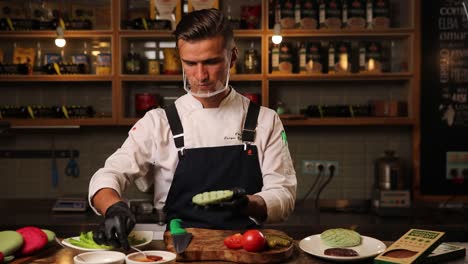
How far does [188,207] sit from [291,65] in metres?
2.33

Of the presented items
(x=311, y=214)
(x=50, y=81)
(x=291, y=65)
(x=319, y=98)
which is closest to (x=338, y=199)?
(x=311, y=214)

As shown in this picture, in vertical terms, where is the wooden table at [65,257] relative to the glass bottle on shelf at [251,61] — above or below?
below

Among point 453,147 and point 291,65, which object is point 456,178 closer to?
point 453,147

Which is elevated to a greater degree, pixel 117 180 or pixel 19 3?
pixel 19 3

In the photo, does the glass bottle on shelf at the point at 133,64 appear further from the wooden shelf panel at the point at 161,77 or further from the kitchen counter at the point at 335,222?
the kitchen counter at the point at 335,222

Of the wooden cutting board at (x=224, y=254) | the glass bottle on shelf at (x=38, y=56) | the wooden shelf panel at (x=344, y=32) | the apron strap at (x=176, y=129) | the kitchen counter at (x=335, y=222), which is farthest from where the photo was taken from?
the glass bottle on shelf at (x=38, y=56)

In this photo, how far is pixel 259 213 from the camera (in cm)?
209

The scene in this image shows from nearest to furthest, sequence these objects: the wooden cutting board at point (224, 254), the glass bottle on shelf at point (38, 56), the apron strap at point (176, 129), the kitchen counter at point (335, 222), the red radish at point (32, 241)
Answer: the wooden cutting board at point (224, 254), the red radish at point (32, 241), the apron strap at point (176, 129), the kitchen counter at point (335, 222), the glass bottle on shelf at point (38, 56)

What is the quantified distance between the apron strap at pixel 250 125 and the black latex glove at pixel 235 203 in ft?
1.56

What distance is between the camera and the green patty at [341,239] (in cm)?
194

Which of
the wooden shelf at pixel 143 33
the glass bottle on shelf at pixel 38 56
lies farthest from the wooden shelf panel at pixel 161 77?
the glass bottle on shelf at pixel 38 56

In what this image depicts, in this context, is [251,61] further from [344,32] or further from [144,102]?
[144,102]

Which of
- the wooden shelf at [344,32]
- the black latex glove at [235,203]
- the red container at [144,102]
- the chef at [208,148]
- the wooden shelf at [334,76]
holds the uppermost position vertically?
the wooden shelf at [344,32]

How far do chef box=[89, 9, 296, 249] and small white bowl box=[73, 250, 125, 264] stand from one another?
39cm
